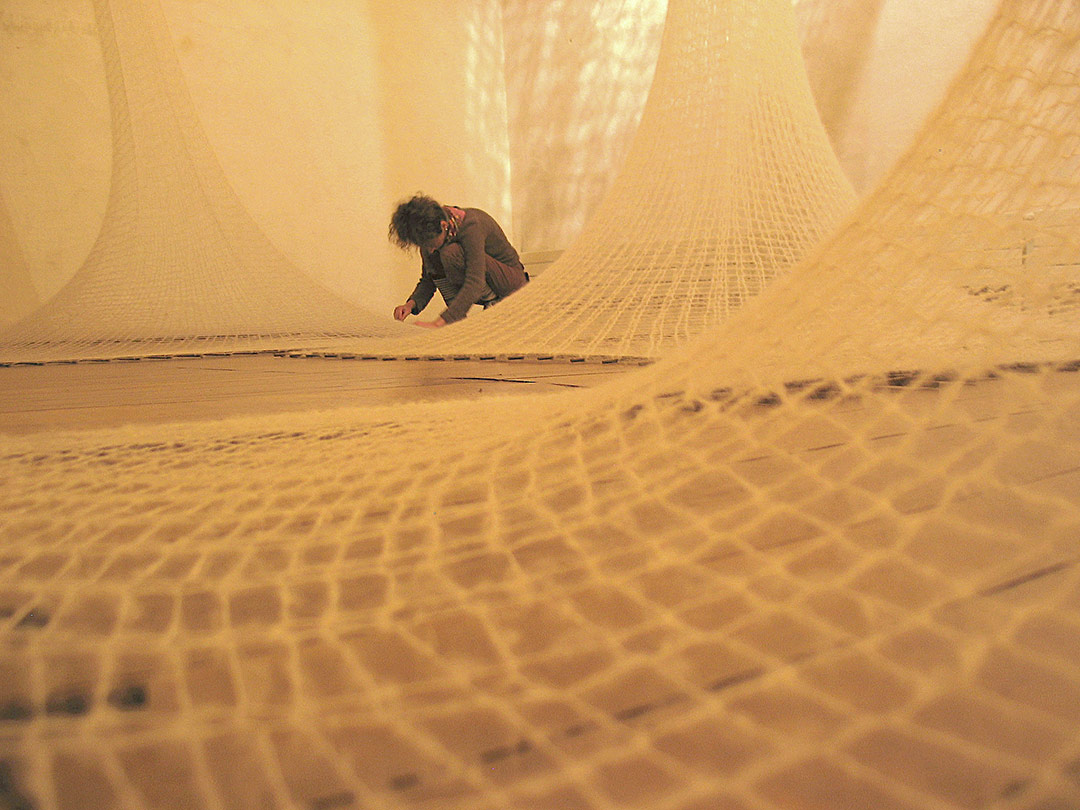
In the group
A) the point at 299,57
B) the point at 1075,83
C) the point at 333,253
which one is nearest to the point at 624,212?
the point at 1075,83

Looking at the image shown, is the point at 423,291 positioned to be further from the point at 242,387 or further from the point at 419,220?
the point at 242,387

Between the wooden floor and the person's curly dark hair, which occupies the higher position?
the person's curly dark hair

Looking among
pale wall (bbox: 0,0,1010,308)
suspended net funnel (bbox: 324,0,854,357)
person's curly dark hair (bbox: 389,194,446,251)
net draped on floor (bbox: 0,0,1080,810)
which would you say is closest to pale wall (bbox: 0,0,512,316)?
pale wall (bbox: 0,0,1010,308)

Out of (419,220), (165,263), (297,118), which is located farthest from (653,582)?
(297,118)

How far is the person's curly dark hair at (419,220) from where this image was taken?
2070 mm

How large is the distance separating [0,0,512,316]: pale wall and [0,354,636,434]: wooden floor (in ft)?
5.87

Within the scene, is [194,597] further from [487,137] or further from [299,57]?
[487,137]

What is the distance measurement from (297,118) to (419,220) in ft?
4.78

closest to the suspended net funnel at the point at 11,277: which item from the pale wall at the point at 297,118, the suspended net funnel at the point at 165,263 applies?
the pale wall at the point at 297,118

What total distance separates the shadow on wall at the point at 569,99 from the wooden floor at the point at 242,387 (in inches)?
97.6

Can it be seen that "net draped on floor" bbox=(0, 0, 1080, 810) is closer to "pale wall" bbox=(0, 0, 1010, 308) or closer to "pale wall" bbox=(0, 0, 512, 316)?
"pale wall" bbox=(0, 0, 1010, 308)

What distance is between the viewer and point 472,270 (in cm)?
217

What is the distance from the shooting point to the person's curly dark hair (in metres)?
2.07

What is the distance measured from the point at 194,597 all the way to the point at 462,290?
1.92 m
